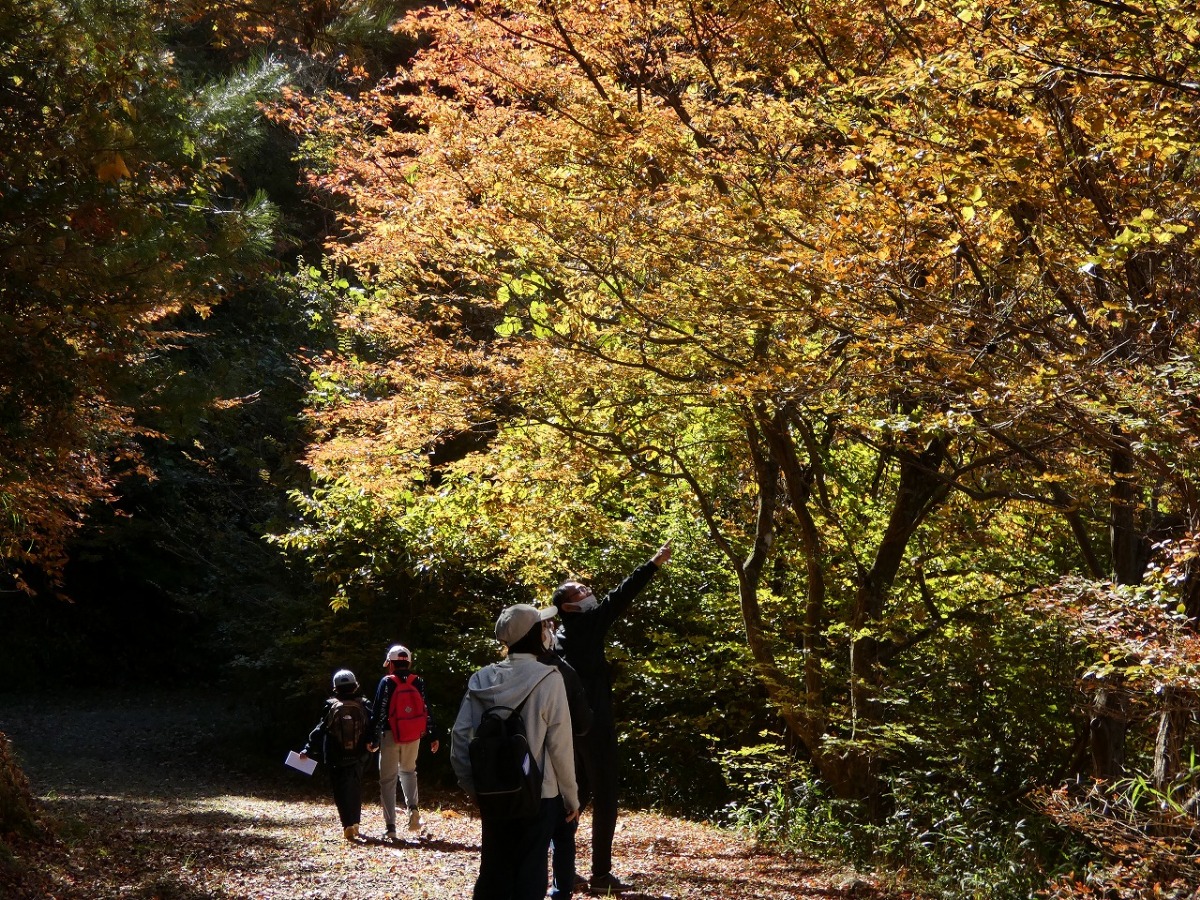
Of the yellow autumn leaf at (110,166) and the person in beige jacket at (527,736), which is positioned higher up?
the yellow autumn leaf at (110,166)

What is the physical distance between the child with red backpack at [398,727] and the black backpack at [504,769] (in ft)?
14.2

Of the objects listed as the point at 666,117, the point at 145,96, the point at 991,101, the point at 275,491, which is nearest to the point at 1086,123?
the point at 991,101

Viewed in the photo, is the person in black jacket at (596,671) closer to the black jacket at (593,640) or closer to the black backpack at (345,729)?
the black jacket at (593,640)

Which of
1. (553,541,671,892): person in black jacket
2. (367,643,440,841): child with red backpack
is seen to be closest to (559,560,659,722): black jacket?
(553,541,671,892): person in black jacket

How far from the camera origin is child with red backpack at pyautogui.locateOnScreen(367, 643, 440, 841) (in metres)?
9.02

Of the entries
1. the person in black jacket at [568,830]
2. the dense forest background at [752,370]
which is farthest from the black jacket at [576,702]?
the dense forest background at [752,370]

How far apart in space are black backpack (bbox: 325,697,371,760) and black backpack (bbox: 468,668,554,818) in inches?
170

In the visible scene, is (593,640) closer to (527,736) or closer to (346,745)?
(527,736)

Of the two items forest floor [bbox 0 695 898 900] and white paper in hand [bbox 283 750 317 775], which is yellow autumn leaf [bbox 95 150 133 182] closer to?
forest floor [bbox 0 695 898 900]

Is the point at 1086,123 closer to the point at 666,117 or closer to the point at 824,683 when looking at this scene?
the point at 666,117

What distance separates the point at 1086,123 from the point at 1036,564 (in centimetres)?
573

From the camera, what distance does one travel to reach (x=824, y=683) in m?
11.1

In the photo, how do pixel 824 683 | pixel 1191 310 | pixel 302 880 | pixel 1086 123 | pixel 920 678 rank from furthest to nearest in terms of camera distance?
pixel 824 683 → pixel 920 678 → pixel 302 880 → pixel 1191 310 → pixel 1086 123

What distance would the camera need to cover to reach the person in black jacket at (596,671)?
633cm
